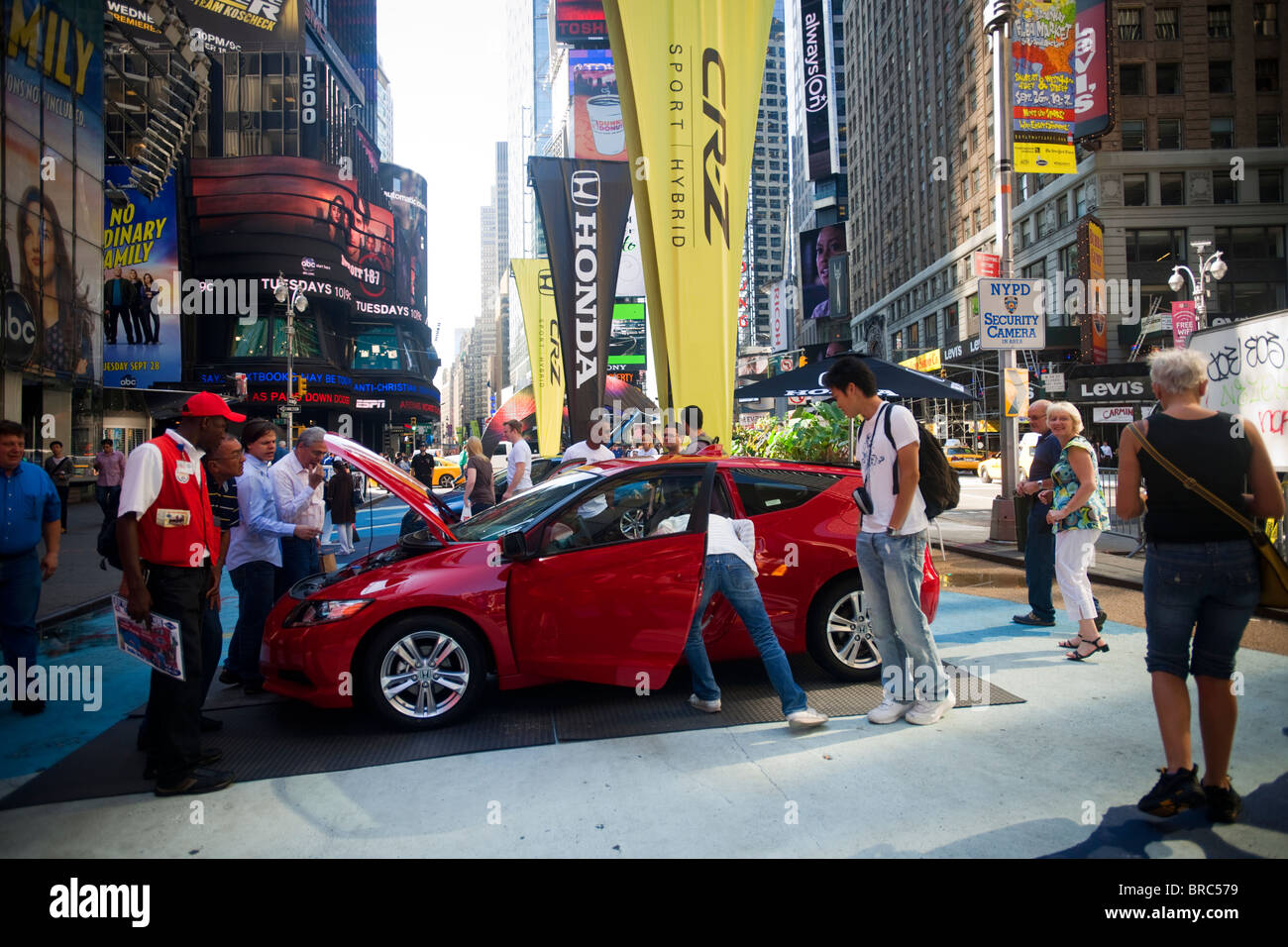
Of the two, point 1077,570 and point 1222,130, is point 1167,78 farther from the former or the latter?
point 1077,570

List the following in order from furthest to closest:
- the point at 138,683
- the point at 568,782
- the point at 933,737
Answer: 1. the point at 138,683
2. the point at 933,737
3. the point at 568,782

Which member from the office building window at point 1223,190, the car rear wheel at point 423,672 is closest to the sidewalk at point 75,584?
the car rear wheel at point 423,672

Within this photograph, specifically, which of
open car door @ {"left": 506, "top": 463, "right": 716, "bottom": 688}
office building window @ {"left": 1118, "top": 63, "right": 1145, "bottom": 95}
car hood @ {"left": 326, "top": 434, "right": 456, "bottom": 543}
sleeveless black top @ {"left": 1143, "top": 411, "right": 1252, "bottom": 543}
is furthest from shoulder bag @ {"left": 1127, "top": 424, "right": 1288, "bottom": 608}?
office building window @ {"left": 1118, "top": 63, "right": 1145, "bottom": 95}

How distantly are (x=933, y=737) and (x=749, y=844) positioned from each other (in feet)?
5.37

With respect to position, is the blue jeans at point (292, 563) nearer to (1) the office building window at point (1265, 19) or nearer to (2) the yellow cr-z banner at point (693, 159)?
(2) the yellow cr-z banner at point (693, 159)

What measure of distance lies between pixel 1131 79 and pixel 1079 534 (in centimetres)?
5089

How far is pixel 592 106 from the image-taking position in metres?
75.6

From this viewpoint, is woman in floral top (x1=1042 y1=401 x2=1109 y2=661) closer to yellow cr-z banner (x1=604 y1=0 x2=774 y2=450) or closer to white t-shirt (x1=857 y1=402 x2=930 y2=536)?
white t-shirt (x1=857 y1=402 x2=930 y2=536)

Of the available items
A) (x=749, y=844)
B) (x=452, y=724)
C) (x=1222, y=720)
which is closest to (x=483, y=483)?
(x=452, y=724)

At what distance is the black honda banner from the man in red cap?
9.64 meters

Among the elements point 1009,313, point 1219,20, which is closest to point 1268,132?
point 1219,20

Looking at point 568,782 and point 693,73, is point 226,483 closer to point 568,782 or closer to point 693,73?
point 568,782

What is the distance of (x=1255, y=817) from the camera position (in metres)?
3.21

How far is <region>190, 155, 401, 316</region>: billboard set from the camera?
4438cm
